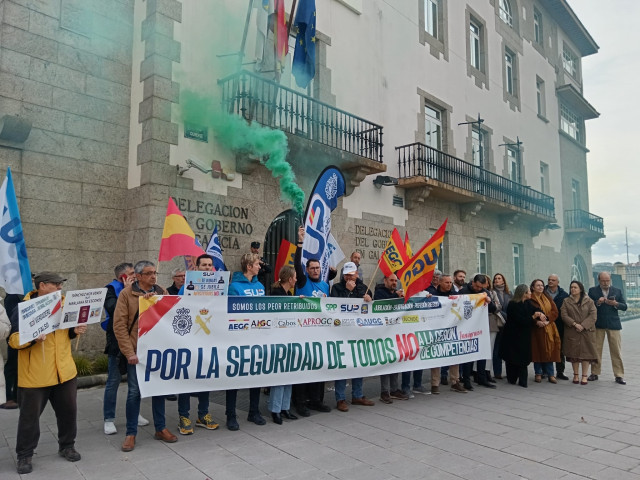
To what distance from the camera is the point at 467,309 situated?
752 centimetres

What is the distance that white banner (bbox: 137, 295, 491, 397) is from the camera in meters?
4.75

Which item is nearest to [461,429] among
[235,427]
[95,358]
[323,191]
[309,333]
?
[309,333]

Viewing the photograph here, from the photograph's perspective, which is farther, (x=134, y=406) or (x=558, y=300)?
(x=558, y=300)

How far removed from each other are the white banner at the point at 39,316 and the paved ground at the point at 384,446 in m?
1.10

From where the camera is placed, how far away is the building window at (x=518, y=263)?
1875cm

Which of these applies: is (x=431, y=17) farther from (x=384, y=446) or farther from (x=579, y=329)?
(x=384, y=446)

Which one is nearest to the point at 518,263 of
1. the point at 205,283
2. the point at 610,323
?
the point at 610,323

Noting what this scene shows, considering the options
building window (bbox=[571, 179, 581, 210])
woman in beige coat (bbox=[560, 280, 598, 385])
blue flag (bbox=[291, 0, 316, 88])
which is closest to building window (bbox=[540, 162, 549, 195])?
building window (bbox=[571, 179, 581, 210])

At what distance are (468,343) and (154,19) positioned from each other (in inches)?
285

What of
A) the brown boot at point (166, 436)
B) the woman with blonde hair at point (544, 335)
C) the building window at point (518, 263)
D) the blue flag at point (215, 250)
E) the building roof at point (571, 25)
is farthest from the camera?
the building roof at point (571, 25)

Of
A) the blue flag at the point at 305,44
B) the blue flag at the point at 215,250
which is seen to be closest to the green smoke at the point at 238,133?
the blue flag at the point at 305,44

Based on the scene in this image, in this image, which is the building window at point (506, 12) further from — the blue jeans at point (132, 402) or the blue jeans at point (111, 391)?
the blue jeans at point (132, 402)

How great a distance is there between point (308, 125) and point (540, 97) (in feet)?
52.9

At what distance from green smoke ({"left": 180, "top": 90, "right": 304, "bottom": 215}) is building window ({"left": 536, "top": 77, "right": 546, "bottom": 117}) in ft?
54.4
